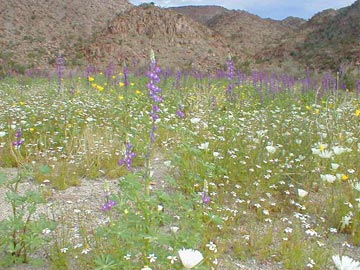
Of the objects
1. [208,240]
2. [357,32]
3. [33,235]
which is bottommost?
[208,240]

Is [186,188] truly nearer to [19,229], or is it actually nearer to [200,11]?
[19,229]

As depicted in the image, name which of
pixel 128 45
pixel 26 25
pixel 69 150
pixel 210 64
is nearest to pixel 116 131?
pixel 69 150

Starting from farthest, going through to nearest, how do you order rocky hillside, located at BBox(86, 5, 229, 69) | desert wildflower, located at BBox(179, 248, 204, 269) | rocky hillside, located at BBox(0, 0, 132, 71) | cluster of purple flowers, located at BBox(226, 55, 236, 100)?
1. rocky hillside, located at BBox(0, 0, 132, 71)
2. rocky hillside, located at BBox(86, 5, 229, 69)
3. cluster of purple flowers, located at BBox(226, 55, 236, 100)
4. desert wildflower, located at BBox(179, 248, 204, 269)

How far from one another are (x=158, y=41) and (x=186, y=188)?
2605 cm

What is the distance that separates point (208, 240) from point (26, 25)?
1412 inches

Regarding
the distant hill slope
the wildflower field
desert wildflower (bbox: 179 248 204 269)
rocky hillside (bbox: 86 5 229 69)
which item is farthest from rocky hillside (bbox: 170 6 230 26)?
desert wildflower (bbox: 179 248 204 269)

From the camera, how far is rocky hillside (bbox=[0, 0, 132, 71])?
2930 centimetres

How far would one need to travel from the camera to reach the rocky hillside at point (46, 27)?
29.3 meters

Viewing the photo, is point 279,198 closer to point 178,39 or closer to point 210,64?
point 210,64

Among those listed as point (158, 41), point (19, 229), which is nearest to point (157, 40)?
point (158, 41)

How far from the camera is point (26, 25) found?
112 ft

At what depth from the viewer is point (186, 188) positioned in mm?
3812

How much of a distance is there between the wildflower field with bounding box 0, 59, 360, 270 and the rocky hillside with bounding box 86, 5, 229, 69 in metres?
20.1

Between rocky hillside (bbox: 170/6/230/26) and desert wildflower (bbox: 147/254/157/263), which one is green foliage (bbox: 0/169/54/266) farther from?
rocky hillside (bbox: 170/6/230/26)
